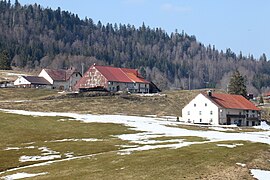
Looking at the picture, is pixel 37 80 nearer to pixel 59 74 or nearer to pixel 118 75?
pixel 59 74

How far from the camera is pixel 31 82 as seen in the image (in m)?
158

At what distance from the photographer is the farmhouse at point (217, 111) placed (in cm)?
9931

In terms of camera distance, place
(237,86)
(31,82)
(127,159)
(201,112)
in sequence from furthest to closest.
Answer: (31,82)
(237,86)
(201,112)
(127,159)

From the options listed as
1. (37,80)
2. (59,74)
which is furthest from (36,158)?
(59,74)

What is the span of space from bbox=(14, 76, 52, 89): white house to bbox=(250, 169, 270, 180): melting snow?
129 meters

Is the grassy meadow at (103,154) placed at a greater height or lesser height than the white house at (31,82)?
lesser

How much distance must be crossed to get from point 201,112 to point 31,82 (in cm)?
7455

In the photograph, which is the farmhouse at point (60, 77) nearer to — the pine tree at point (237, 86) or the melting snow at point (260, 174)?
the pine tree at point (237, 86)

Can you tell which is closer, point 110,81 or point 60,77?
point 110,81

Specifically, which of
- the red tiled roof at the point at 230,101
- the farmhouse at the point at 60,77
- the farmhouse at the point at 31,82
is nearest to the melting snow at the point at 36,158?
the red tiled roof at the point at 230,101

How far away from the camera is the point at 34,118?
78.7m

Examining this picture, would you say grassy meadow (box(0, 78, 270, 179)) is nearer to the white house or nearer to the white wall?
the white wall

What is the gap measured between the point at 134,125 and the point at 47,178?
132ft

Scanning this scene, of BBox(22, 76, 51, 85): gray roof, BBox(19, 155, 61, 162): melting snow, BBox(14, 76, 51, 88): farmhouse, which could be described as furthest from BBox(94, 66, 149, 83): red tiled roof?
BBox(19, 155, 61, 162): melting snow
